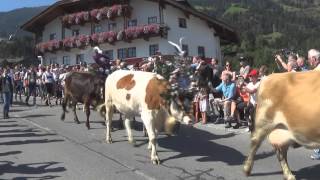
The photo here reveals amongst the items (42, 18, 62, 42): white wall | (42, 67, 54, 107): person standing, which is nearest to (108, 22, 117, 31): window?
(42, 18, 62, 42): white wall

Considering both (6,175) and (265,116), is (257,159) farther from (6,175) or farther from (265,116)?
(6,175)

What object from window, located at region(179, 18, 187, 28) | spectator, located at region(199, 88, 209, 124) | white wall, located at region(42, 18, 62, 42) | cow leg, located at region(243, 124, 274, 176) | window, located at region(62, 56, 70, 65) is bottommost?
cow leg, located at region(243, 124, 274, 176)

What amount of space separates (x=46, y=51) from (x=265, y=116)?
51.5 metres

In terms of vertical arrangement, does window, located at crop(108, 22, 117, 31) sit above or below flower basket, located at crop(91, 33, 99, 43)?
above

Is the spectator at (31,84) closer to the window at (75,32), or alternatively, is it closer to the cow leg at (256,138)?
the cow leg at (256,138)

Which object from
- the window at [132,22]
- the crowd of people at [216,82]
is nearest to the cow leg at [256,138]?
the crowd of people at [216,82]

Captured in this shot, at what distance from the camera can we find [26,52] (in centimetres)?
9844

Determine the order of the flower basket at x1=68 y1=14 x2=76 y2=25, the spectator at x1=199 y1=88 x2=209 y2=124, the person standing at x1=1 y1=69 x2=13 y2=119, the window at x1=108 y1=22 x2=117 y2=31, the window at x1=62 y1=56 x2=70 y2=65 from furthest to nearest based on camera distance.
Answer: the window at x1=62 y1=56 x2=70 y2=65 → the flower basket at x1=68 y1=14 x2=76 y2=25 → the window at x1=108 y1=22 x2=117 y2=31 → the person standing at x1=1 y1=69 x2=13 y2=119 → the spectator at x1=199 y1=88 x2=209 y2=124

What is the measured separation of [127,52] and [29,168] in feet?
131

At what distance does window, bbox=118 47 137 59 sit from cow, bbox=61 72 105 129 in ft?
104

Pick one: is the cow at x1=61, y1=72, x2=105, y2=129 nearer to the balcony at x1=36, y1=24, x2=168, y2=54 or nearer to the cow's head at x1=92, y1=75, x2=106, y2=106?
the cow's head at x1=92, y1=75, x2=106, y2=106

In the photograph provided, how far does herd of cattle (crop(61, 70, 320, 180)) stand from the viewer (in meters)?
8.06

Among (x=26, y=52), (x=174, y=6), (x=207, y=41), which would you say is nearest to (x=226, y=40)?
(x=207, y=41)

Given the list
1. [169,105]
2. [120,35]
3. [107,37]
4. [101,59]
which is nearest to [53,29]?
[107,37]
